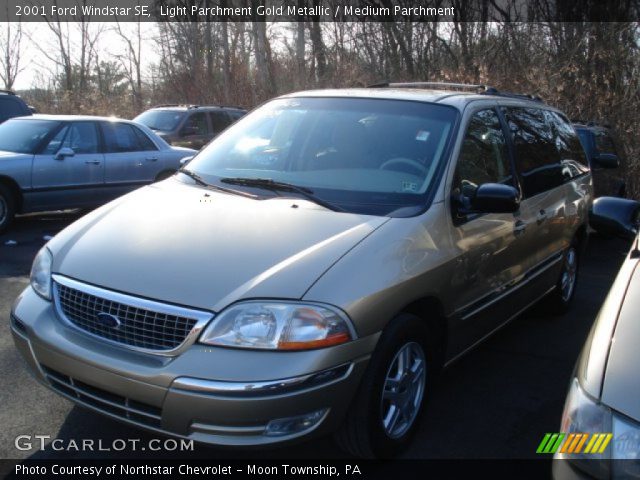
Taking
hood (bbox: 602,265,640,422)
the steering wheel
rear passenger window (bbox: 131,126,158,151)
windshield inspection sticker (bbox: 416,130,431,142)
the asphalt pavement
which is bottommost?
the asphalt pavement

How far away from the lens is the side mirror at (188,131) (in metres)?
13.4

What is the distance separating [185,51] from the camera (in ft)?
87.4

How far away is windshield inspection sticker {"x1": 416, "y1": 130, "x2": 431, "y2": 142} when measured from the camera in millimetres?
3805

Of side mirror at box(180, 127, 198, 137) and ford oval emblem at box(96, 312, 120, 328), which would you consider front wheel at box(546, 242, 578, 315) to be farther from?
side mirror at box(180, 127, 198, 137)

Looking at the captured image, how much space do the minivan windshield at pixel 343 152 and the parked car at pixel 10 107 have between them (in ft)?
30.5

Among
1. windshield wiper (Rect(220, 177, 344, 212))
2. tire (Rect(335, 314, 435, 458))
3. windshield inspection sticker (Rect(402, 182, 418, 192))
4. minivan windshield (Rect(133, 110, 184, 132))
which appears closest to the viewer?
tire (Rect(335, 314, 435, 458))

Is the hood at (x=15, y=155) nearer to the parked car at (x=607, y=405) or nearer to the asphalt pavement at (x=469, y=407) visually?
the asphalt pavement at (x=469, y=407)

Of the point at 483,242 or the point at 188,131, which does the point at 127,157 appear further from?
the point at 483,242

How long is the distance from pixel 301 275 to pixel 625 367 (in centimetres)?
130

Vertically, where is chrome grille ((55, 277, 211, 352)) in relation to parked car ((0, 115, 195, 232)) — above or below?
below

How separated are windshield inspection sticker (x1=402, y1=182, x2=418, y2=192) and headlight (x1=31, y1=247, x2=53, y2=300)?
1.91 meters

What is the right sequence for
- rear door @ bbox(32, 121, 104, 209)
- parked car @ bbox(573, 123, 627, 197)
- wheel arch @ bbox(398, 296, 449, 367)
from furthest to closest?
parked car @ bbox(573, 123, 627, 197) → rear door @ bbox(32, 121, 104, 209) → wheel arch @ bbox(398, 296, 449, 367)

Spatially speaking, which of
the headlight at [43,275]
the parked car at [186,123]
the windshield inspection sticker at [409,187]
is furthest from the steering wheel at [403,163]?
the parked car at [186,123]

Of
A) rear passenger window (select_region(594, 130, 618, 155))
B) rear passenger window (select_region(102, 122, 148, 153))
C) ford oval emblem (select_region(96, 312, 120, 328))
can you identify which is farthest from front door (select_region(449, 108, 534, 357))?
rear passenger window (select_region(102, 122, 148, 153))
